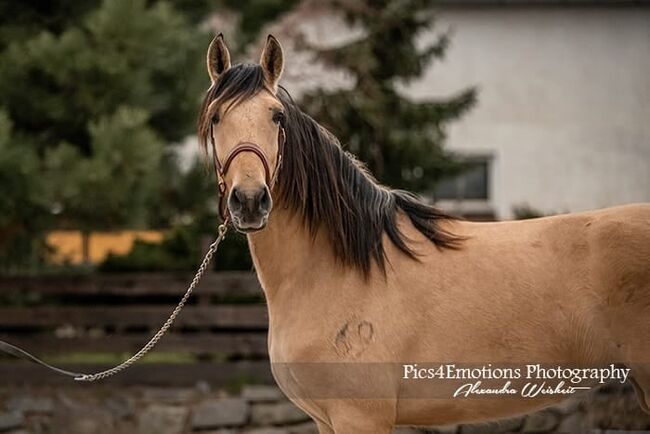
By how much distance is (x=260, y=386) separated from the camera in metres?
8.60

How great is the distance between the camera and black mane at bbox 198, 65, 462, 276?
13.4ft

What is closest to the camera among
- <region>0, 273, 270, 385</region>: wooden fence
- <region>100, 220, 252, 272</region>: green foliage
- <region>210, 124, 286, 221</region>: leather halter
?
<region>210, 124, 286, 221</region>: leather halter

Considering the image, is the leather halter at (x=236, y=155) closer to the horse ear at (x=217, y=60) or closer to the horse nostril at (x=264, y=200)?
the horse nostril at (x=264, y=200)

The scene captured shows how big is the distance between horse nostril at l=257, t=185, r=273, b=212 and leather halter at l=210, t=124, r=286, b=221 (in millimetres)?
96

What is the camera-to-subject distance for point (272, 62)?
4.07 metres

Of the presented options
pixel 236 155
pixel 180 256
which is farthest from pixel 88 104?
pixel 236 155

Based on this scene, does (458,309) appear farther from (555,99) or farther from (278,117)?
(555,99)

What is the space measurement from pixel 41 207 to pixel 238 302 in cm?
232

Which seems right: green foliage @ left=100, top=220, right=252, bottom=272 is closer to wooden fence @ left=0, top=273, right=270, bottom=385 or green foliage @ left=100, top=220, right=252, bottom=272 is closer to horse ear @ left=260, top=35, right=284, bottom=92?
wooden fence @ left=0, top=273, right=270, bottom=385

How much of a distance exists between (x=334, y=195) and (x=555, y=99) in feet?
43.1

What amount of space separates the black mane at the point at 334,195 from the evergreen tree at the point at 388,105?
6.46 metres

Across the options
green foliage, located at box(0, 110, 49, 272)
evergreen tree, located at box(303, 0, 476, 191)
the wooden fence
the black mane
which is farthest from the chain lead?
evergreen tree, located at box(303, 0, 476, 191)

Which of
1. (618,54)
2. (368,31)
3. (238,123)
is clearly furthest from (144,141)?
(618,54)

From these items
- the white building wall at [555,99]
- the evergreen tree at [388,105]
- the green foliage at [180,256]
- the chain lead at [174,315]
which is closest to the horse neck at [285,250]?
the chain lead at [174,315]
